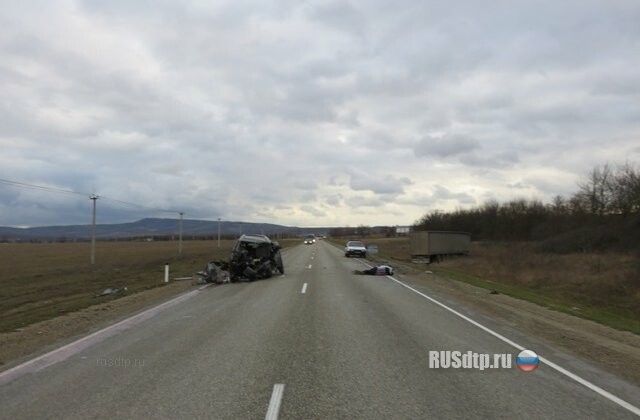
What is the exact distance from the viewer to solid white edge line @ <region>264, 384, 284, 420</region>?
525 cm

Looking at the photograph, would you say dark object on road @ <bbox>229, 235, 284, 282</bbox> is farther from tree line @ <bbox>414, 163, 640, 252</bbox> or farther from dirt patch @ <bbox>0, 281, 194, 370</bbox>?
tree line @ <bbox>414, 163, 640, 252</bbox>

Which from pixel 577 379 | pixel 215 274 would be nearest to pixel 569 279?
pixel 215 274

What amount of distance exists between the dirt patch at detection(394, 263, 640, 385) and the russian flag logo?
0.93 m

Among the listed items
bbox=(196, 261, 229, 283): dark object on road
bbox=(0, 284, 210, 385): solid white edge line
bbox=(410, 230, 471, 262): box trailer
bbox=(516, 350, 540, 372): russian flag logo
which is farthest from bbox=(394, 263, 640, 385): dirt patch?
bbox=(410, 230, 471, 262): box trailer

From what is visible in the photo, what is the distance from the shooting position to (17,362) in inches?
332

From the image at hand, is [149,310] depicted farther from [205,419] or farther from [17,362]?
[205,419]

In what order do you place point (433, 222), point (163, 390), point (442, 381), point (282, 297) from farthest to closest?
point (433, 222) → point (282, 297) → point (442, 381) → point (163, 390)

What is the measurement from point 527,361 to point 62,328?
33.2 feet

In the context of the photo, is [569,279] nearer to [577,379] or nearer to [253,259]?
[253,259]

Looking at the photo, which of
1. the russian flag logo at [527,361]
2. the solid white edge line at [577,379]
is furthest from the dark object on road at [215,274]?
the russian flag logo at [527,361]

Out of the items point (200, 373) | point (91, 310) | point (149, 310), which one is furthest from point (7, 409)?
point (91, 310)

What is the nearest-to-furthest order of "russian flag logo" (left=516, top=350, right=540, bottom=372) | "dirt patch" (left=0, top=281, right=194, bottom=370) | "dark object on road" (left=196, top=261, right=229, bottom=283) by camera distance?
1. "russian flag logo" (left=516, top=350, right=540, bottom=372)
2. "dirt patch" (left=0, top=281, right=194, bottom=370)
3. "dark object on road" (left=196, top=261, right=229, bottom=283)

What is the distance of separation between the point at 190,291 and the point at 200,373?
1380cm

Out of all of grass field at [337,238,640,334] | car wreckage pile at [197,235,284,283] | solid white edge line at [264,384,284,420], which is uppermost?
car wreckage pile at [197,235,284,283]
